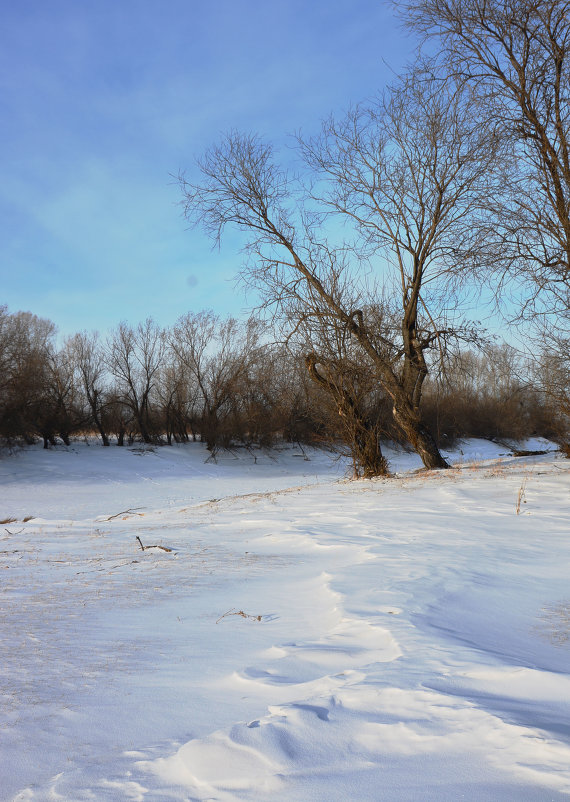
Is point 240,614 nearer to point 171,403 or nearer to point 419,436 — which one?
point 419,436

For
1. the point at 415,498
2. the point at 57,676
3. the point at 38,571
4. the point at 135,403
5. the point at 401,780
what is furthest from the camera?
the point at 135,403

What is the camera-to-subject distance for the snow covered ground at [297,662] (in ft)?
5.90

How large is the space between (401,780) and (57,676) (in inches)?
71.4

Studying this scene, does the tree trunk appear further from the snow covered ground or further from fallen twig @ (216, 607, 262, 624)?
fallen twig @ (216, 607, 262, 624)

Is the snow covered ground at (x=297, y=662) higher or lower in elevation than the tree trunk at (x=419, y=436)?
lower

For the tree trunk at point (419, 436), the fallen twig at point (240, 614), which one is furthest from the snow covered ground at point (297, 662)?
the tree trunk at point (419, 436)

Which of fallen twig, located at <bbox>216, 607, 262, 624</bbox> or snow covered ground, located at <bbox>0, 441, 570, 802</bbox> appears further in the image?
fallen twig, located at <bbox>216, 607, 262, 624</bbox>

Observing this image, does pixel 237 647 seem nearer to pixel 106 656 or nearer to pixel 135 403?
pixel 106 656

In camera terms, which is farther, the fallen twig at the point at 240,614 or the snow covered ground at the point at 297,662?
the fallen twig at the point at 240,614

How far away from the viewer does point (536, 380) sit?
44.7 ft

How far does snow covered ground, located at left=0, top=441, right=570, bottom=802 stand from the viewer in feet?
5.90

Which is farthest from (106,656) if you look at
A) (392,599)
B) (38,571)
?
(38,571)

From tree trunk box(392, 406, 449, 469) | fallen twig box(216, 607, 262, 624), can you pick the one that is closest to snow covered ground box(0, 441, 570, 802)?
fallen twig box(216, 607, 262, 624)

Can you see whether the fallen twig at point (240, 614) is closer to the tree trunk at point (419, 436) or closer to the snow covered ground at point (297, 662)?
the snow covered ground at point (297, 662)
